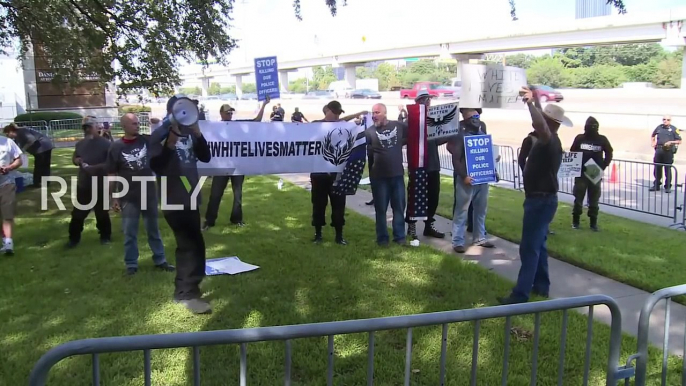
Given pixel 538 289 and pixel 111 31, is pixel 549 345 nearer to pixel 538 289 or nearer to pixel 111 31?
pixel 538 289

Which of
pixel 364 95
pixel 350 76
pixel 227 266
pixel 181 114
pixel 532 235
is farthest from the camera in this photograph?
pixel 350 76

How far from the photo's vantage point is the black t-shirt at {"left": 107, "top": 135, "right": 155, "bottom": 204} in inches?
253

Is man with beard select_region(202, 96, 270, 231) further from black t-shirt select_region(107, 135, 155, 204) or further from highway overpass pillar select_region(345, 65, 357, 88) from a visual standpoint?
highway overpass pillar select_region(345, 65, 357, 88)

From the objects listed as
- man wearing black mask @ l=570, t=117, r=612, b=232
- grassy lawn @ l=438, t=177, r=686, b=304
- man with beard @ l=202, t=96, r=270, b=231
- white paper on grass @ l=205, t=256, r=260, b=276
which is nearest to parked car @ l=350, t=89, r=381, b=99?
A: grassy lawn @ l=438, t=177, r=686, b=304

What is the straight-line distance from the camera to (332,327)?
8.07 feet

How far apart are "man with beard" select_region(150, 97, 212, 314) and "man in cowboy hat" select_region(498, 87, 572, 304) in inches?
120

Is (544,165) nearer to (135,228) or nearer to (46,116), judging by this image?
(135,228)

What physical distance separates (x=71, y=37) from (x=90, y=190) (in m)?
10.7

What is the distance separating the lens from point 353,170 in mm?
8062

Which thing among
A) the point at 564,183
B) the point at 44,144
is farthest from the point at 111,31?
the point at 564,183

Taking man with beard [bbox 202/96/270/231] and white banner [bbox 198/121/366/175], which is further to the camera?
man with beard [bbox 202/96/270/231]

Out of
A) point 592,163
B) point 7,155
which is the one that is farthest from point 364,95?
point 7,155

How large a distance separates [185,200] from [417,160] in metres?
3.58

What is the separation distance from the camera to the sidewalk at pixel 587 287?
16.9 ft
